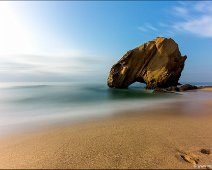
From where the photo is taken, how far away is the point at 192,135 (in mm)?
8930

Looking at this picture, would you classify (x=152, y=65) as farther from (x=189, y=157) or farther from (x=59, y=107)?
(x=189, y=157)

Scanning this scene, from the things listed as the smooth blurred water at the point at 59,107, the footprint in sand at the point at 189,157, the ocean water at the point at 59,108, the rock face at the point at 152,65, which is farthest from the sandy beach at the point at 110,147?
the rock face at the point at 152,65

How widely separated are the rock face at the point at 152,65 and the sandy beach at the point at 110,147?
39497 millimetres

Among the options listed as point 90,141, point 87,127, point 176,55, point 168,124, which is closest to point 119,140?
point 90,141

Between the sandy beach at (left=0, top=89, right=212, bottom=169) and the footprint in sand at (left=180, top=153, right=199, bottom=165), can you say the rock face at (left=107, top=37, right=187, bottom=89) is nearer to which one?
the sandy beach at (left=0, top=89, right=212, bottom=169)

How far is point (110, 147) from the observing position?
7.42 m

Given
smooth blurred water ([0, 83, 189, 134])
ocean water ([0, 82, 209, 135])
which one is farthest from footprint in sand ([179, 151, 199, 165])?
smooth blurred water ([0, 83, 189, 134])

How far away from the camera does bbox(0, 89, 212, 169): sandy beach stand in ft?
20.1

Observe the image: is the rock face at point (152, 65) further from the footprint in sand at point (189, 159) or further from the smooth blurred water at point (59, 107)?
the footprint in sand at point (189, 159)

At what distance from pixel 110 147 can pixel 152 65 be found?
4583 centimetres

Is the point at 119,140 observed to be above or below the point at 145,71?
below

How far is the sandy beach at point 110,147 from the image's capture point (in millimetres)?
6117

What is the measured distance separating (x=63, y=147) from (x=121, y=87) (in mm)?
49873

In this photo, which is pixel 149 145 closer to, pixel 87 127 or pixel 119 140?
pixel 119 140
